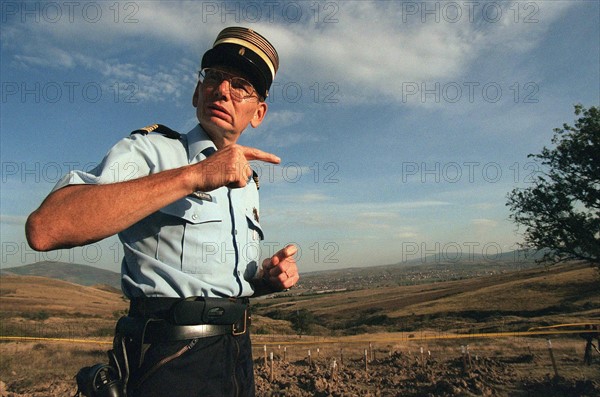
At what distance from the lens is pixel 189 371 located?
1848 mm

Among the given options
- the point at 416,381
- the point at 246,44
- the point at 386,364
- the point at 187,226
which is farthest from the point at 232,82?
the point at 386,364

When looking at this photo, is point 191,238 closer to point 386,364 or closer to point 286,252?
point 286,252

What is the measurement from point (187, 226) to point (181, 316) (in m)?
0.44

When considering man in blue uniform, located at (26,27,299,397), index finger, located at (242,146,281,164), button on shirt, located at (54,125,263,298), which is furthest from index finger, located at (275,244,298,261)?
index finger, located at (242,146,281,164)

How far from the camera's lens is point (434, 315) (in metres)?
34.9

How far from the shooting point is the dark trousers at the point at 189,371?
69.8 inches

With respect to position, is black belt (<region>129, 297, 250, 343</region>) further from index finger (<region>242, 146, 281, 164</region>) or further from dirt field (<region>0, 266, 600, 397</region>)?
dirt field (<region>0, 266, 600, 397</region>)

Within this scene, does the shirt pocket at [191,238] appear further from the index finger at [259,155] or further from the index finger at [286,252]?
the index finger at [286,252]

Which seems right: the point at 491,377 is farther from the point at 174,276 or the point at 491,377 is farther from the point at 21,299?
the point at 21,299

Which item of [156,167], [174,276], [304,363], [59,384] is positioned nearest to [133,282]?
[174,276]

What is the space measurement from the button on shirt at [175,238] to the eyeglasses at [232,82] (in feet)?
1.22

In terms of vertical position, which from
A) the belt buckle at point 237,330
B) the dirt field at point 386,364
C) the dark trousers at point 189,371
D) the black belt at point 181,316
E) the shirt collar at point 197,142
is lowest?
the dirt field at point 386,364

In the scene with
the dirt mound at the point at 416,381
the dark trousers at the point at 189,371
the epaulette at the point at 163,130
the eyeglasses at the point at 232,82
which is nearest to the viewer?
the dark trousers at the point at 189,371

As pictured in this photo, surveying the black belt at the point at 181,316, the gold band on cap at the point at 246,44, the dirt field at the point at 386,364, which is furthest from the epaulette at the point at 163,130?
the dirt field at the point at 386,364
